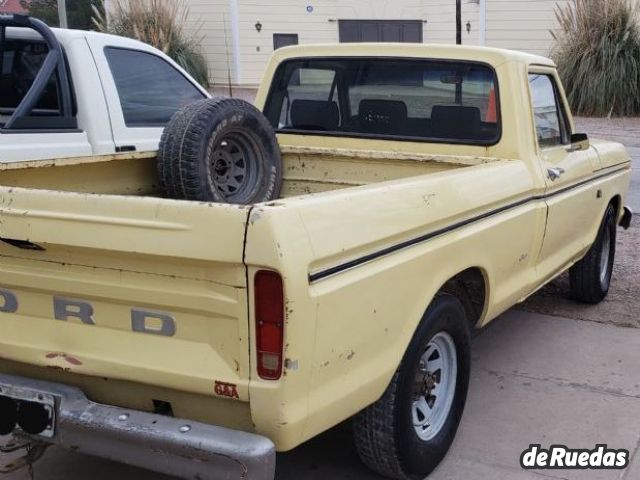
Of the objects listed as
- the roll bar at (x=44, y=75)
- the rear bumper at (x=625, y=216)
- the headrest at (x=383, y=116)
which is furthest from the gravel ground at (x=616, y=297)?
the roll bar at (x=44, y=75)

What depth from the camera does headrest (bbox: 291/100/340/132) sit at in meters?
4.94

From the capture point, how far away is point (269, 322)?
2316mm

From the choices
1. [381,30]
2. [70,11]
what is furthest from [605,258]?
[70,11]

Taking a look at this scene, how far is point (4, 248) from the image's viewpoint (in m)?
2.69

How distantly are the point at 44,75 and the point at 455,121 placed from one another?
2780 mm

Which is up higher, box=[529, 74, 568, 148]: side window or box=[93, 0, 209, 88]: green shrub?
box=[93, 0, 209, 88]: green shrub

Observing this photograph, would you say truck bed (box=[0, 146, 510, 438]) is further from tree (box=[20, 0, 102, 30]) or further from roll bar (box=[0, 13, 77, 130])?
tree (box=[20, 0, 102, 30])

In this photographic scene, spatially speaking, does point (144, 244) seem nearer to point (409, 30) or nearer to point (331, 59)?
point (331, 59)

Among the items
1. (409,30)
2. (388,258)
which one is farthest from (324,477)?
(409,30)

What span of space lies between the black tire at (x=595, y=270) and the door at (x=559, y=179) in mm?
371

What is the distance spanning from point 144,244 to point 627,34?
62.1 feet

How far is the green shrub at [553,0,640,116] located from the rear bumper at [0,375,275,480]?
725 inches

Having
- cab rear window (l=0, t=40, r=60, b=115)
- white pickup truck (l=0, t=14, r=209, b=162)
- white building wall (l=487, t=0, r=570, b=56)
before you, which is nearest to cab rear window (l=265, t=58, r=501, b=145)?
white pickup truck (l=0, t=14, r=209, b=162)

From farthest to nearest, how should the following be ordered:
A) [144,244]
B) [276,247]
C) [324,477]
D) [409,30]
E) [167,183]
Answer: [409,30], [167,183], [324,477], [144,244], [276,247]
